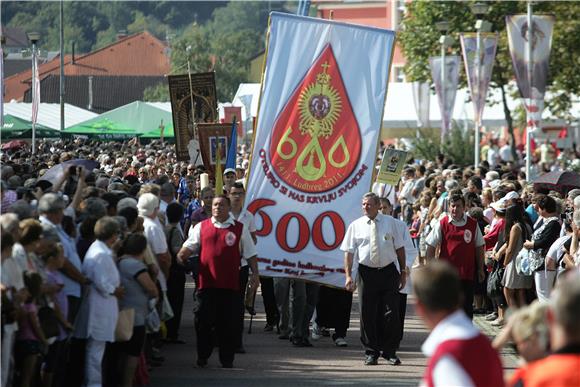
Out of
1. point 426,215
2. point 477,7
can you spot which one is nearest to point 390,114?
point 477,7

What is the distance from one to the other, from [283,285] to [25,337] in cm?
610

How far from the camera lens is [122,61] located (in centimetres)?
12875

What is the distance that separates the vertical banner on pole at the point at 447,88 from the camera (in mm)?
37219

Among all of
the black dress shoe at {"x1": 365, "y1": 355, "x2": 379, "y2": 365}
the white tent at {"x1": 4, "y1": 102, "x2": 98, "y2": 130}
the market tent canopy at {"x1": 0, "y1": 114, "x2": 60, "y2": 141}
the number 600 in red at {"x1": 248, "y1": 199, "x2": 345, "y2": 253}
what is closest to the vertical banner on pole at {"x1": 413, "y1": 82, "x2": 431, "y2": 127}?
the white tent at {"x1": 4, "y1": 102, "x2": 98, "y2": 130}

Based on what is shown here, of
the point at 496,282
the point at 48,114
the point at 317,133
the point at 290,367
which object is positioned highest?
the point at 317,133

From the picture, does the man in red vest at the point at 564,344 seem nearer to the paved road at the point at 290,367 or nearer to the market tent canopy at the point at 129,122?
the paved road at the point at 290,367

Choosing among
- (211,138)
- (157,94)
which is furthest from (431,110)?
(157,94)

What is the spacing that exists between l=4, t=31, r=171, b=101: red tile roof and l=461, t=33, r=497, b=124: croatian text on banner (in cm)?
9116

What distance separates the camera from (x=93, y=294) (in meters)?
10.9

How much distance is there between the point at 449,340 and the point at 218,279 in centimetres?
775

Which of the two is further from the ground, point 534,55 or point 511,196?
point 534,55

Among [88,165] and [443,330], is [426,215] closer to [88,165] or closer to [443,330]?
[88,165]

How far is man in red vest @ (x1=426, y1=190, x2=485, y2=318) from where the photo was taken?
15.5 meters

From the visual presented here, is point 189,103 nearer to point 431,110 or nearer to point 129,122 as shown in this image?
point 129,122
